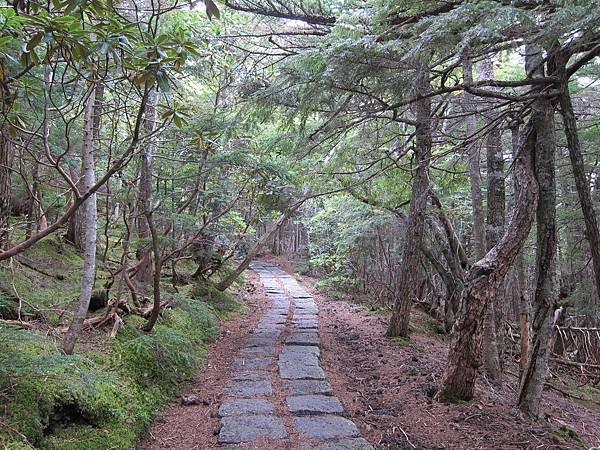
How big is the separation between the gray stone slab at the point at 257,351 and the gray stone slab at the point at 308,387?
1.13 m

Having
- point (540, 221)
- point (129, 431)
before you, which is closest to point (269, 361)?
point (129, 431)

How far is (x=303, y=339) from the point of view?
631 centimetres

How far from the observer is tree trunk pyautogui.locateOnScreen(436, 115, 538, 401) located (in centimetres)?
388

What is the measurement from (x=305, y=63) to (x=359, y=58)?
0.56 metres

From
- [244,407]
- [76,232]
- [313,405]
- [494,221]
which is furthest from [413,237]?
[76,232]

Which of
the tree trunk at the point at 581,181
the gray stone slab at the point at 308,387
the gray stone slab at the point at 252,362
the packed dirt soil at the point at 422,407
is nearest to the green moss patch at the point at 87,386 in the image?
the gray stone slab at the point at 252,362

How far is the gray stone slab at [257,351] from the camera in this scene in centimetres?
545

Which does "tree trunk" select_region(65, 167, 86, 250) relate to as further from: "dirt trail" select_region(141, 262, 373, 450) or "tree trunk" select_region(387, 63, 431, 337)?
"tree trunk" select_region(387, 63, 431, 337)

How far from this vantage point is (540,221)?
13.1 feet

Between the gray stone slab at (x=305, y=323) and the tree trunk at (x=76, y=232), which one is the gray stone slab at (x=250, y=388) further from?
the tree trunk at (x=76, y=232)

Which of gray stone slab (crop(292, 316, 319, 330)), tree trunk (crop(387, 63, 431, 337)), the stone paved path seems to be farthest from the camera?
gray stone slab (crop(292, 316, 319, 330))

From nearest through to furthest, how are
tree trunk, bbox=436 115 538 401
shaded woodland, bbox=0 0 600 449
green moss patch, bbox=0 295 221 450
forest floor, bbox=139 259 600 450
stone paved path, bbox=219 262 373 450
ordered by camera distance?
green moss patch, bbox=0 295 221 450, shaded woodland, bbox=0 0 600 449, stone paved path, bbox=219 262 373 450, forest floor, bbox=139 259 600 450, tree trunk, bbox=436 115 538 401

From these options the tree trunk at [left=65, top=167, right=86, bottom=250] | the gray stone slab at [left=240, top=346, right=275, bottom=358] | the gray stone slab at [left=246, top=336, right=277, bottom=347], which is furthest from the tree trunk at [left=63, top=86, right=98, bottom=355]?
the tree trunk at [left=65, top=167, right=86, bottom=250]

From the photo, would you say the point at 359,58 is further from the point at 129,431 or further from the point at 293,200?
the point at 293,200
